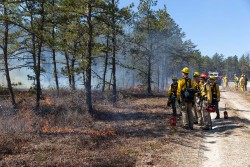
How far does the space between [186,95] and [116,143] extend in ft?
12.5

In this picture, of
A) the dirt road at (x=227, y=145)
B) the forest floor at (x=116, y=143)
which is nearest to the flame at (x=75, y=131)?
the forest floor at (x=116, y=143)

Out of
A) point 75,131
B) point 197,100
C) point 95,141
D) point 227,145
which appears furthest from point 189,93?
point 75,131

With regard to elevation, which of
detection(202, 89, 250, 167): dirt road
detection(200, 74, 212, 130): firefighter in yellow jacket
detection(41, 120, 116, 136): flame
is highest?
detection(200, 74, 212, 130): firefighter in yellow jacket

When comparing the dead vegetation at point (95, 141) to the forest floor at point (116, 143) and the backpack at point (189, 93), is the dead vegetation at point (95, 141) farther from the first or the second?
the backpack at point (189, 93)

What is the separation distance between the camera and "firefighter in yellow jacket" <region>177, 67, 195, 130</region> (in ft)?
41.1

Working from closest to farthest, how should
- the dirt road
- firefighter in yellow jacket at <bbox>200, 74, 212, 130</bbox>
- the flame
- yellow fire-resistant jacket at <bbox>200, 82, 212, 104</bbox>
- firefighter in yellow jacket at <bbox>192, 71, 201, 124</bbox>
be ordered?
the dirt road, the flame, firefighter in yellow jacket at <bbox>200, 74, 212, 130</bbox>, yellow fire-resistant jacket at <bbox>200, 82, 212, 104</bbox>, firefighter in yellow jacket at <bbox>192, 71, 201, 124</bbox>

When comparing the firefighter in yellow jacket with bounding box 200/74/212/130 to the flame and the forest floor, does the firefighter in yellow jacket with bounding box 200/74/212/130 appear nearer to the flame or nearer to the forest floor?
the forest floor

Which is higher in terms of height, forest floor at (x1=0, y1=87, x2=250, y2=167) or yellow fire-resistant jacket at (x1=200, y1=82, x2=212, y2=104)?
yellow fire-resistant jacket at (x1=200, y1=82, x2=212, y2=104)

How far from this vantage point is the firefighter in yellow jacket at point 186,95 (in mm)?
12531

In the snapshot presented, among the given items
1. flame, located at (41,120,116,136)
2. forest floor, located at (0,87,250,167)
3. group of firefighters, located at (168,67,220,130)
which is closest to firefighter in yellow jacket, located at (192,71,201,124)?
group of firefighters, located at (168,67,220,130)

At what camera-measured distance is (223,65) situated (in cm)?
13112

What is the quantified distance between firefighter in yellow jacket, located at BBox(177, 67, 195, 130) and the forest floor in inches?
21.5

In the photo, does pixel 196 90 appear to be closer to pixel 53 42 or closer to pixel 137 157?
pixel 137 157

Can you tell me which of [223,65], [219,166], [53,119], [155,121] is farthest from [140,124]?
[223,65]
